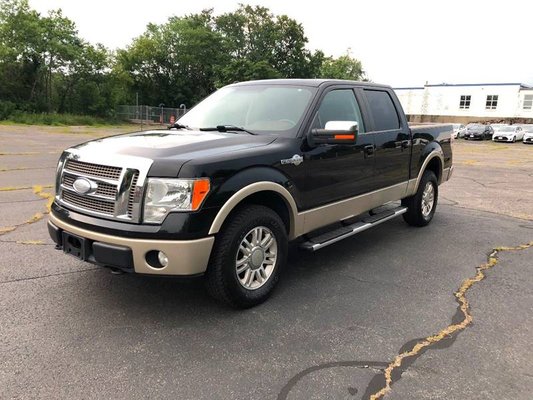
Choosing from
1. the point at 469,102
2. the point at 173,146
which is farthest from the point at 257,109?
the point at 469,102

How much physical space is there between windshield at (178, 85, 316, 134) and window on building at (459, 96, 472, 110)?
61782mm

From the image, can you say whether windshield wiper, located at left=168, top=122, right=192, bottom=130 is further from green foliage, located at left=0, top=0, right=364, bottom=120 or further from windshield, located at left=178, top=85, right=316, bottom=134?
green foliage, located at left=0, top=0, right=364, bottom=120

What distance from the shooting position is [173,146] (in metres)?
3.60

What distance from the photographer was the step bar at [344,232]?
14.1 ft

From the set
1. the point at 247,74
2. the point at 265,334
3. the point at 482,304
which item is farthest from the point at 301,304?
the point at 247,74

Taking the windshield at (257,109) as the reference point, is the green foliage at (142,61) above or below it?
above

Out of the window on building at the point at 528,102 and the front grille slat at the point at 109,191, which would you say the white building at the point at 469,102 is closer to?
the window on building at the point at 528,102

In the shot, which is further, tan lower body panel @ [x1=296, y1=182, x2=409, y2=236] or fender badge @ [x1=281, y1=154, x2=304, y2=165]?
tan lower body panel @ [x1=296, y1=182, x2=409, y2=236]

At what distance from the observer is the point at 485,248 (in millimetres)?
5742

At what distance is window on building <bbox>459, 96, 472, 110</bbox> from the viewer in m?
59.9

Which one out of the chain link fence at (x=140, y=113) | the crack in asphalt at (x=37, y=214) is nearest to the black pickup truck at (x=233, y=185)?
the crack in asphalt at (x=37, y=214)

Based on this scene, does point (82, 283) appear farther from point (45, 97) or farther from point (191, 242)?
point (45, 97)

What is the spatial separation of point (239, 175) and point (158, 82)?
57589 mm

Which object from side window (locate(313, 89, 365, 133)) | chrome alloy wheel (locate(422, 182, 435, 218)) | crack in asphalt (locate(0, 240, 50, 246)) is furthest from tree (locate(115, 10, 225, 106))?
side window (locate(313, 89, 365, 133))
